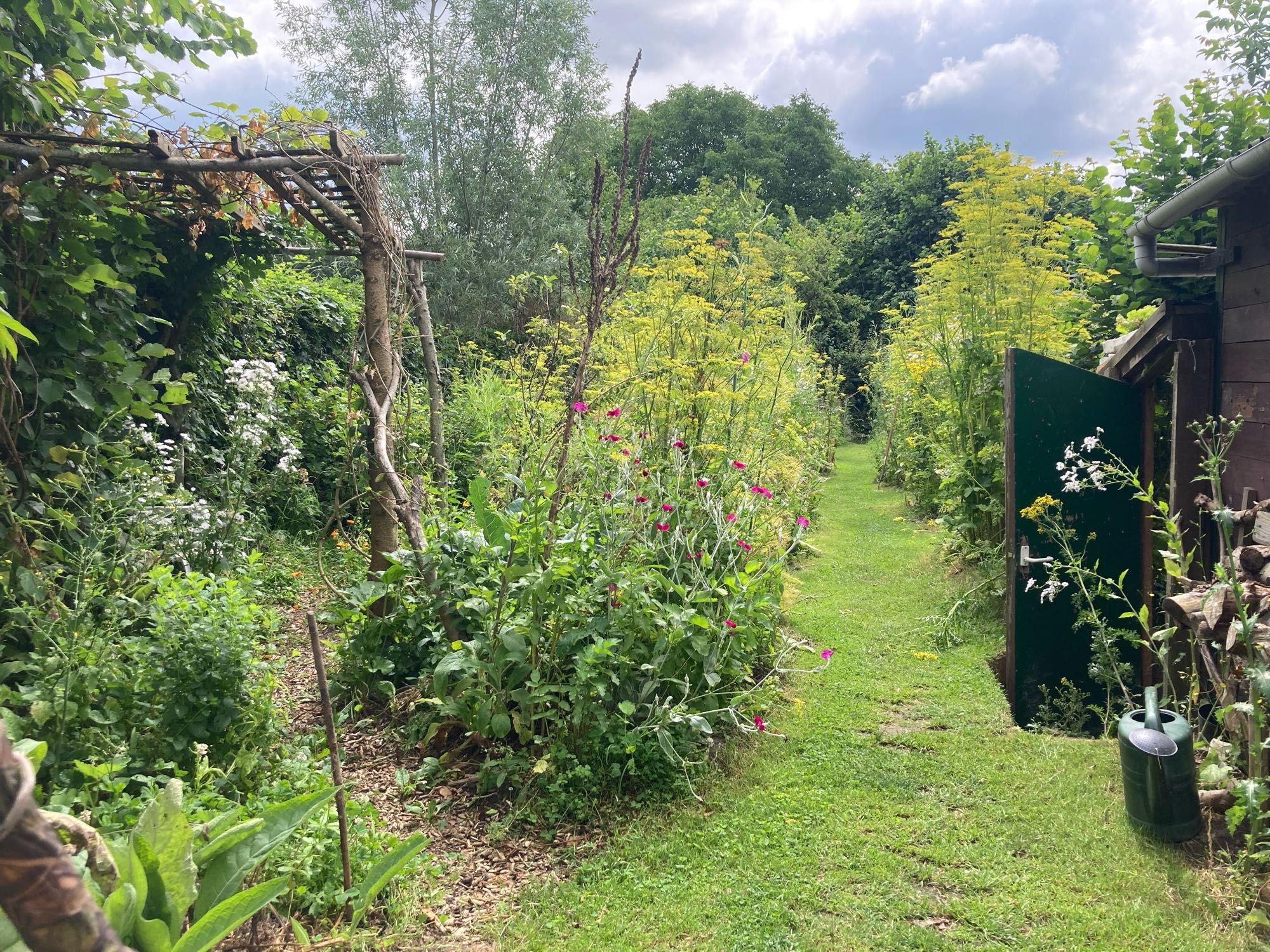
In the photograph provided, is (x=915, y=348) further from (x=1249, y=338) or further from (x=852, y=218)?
(x=852, y=218)

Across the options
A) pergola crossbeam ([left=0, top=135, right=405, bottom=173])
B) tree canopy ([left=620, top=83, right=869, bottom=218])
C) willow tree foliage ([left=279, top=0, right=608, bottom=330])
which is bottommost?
pergola crossbeam ([left=0, top=135, right=405, bottom=173])

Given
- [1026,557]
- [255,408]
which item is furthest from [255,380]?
[1026,557]

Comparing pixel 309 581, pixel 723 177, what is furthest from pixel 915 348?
pixel 723 177

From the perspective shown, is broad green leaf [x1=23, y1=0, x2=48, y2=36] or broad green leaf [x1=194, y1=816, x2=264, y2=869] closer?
broad green leaf [x1=194, y1=816, x2=264, y2=869]

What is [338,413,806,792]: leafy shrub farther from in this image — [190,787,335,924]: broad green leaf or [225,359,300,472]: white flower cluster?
[225,359,300,472]: white flower cluster

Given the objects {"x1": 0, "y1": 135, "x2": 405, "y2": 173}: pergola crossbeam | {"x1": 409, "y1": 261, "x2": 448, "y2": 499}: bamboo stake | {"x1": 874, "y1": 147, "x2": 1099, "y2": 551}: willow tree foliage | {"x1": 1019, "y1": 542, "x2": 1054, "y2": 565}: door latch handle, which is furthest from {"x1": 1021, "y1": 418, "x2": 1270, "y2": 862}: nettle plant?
{"x1": 0, "y1": 135, "x2": 405, "y2": 173}: pergola crossbeam

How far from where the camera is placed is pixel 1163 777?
2.59 m

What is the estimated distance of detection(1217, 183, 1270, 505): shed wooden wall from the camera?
3.21 m

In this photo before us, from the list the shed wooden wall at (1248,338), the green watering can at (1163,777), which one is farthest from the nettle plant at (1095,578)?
the green watering can at (1163,777)

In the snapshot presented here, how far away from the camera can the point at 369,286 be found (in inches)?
155

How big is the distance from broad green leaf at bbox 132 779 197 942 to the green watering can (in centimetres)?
285

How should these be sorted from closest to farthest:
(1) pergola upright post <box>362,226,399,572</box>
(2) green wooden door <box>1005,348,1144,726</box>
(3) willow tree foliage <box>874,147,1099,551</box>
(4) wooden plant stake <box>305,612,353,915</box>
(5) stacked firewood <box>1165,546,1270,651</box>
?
1. (4) wooden plant stake <box>305,612,353,915</box>
2. (5) stacked firewood <box>1165,546,1270,651</box>
3. (1) pergola upright post <box>362,226,399,572</box>
4. (2) green wooden door <box>1005,348,1144,726</box>
5. (3) willow tree foliage <box>874,147,1099,551</box>

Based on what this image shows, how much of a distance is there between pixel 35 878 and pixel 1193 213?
446 centimetres

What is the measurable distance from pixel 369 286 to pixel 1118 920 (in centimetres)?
399
